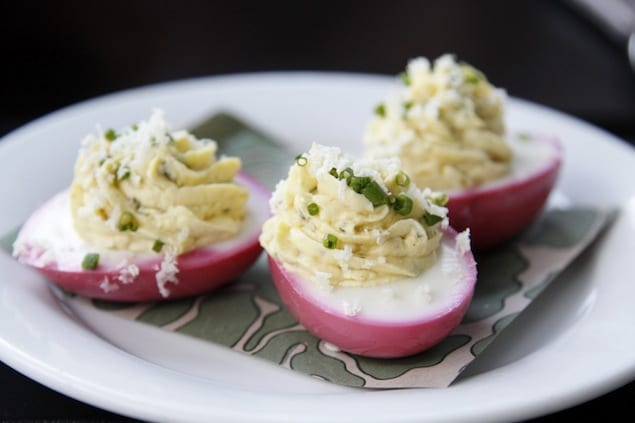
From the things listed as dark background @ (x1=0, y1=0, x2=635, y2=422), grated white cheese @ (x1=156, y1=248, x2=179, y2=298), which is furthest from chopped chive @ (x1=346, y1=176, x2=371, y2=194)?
dark background @ (x1=0, y1=0, x2=635, y2=422)

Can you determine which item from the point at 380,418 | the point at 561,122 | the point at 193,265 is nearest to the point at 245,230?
the point at 193,265

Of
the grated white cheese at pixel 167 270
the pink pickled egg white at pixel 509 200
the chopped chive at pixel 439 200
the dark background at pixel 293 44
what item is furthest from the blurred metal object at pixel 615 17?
the grated white cheese at pixel 167 270

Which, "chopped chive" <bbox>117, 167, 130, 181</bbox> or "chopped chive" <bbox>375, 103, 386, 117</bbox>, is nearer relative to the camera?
"chopped chive" <bbox>117, 167, 130, 181</bbox>

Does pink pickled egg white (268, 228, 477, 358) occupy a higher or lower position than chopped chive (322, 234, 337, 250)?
lower

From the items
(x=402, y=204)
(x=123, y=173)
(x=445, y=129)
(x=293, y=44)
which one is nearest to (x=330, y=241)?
(x=402, y=204)

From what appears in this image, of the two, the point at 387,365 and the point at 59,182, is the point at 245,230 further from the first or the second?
the point at 59,182

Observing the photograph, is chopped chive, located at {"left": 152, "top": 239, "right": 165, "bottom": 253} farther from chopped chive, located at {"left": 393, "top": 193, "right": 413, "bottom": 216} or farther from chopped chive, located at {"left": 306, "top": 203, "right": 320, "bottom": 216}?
chopped chive, located at {"left": 393, "top": 193, "right": 413, "bottom": 216}
